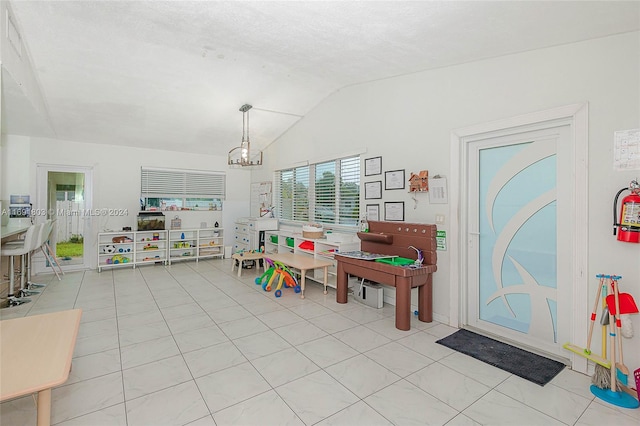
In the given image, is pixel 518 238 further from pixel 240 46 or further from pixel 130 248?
pixel 130 248

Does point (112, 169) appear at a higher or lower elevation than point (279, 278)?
higher

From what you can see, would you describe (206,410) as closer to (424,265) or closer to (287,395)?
(287,395)

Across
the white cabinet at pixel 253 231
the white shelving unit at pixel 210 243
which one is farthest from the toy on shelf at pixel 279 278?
the white shelving unit at pixel 210 243

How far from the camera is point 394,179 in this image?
4.10 meters

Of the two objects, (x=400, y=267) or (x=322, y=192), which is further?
(x=322, y=192)

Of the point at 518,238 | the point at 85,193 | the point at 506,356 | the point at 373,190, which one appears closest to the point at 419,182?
the point at 373,190

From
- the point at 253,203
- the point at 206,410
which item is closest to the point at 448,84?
the point at 206,410

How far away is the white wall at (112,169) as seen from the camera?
18.0ft

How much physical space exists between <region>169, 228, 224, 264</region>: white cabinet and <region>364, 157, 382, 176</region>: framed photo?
14.4 feet

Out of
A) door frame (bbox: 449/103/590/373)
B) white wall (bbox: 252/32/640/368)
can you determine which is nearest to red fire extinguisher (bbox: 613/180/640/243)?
white wall (bbox: 252/32/640/368)

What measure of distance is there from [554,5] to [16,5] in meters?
4.47

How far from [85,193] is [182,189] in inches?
72.0

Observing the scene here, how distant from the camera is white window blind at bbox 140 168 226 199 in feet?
22.3

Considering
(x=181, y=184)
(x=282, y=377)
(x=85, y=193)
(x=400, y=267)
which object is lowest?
(x=282, y=377)
